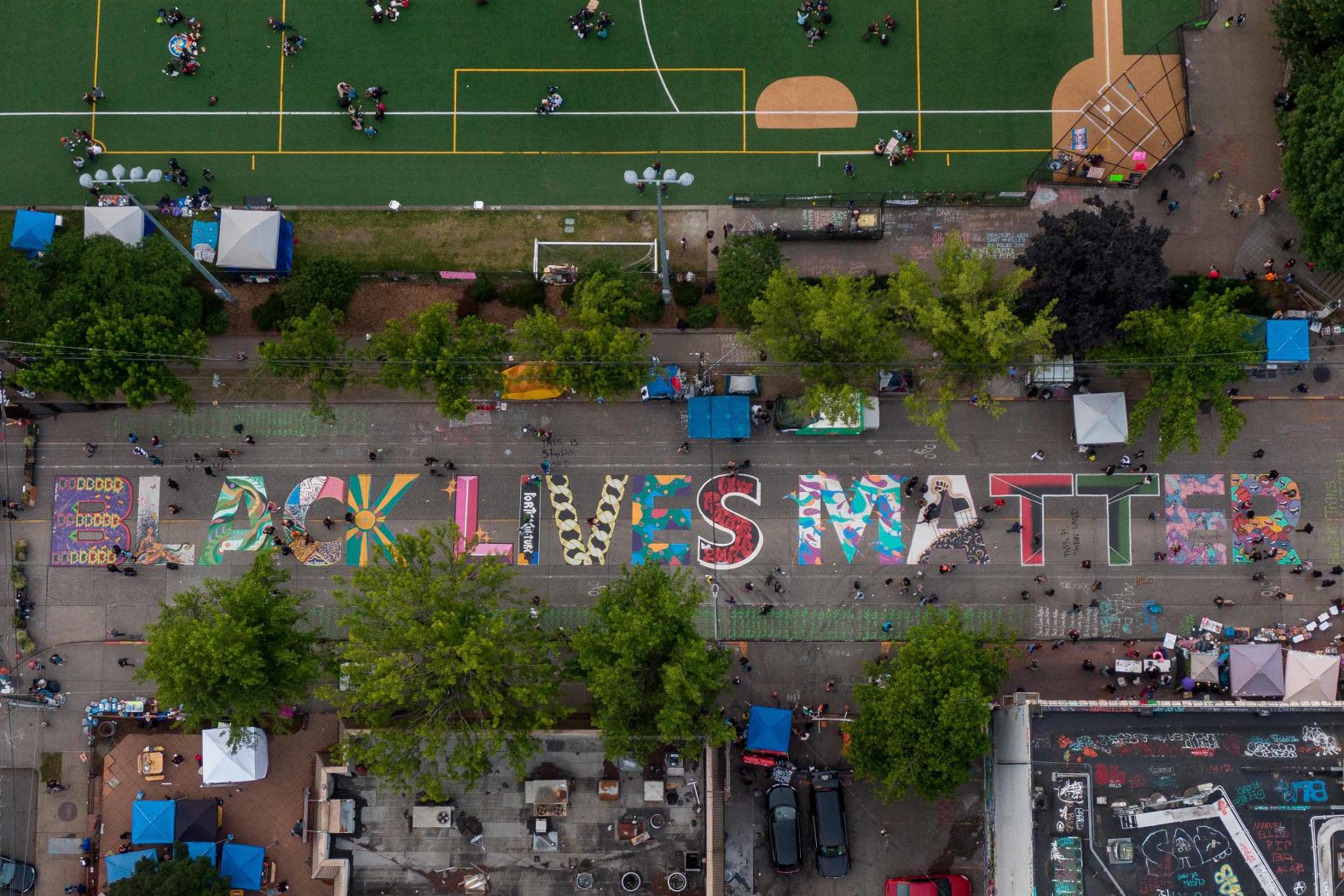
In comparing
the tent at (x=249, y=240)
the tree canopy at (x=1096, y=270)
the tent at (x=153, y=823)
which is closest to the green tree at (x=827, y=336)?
the tree canopy at (x=1096, y=270)

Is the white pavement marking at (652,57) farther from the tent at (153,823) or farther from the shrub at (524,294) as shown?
the tent at (153,823)

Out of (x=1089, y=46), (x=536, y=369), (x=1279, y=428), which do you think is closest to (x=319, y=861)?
(x=536, y=369)

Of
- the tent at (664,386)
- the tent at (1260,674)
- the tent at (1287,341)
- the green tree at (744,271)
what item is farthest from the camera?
the tent at (664,386)

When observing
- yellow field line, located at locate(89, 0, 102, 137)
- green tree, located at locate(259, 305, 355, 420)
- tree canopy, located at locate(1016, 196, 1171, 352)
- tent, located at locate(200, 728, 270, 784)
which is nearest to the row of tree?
tent, located at locate(200, 728, 270, 784)

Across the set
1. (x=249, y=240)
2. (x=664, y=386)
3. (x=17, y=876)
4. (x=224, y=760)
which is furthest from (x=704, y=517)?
(x=17, y=876)

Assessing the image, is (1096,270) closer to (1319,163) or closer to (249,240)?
(1319,163)

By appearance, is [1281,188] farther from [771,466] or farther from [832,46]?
[771,466]

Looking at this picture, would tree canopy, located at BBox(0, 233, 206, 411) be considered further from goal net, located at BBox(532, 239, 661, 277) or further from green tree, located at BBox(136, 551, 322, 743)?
goal net, located at BBox(532, 239, 661, 277)
